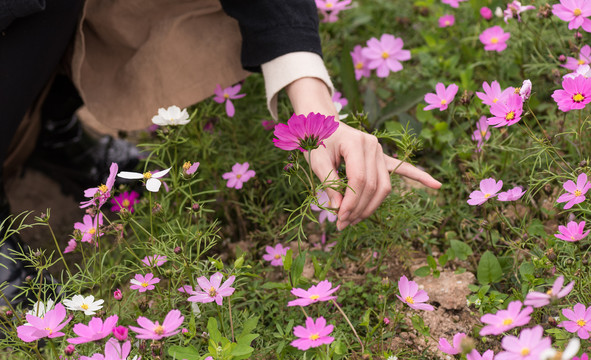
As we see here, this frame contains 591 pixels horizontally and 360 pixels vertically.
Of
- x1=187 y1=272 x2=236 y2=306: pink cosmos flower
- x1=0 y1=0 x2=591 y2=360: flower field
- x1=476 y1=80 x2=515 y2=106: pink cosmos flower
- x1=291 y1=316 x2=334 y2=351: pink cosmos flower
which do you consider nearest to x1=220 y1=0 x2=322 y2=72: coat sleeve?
x1=0 y1=0 x2=591 y2=360: flower field

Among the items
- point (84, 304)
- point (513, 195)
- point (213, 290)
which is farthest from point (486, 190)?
point (84, 304)

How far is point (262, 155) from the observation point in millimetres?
1617

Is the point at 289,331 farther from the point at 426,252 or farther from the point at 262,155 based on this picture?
the point at 262,155

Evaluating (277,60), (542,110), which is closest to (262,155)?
(277,60)

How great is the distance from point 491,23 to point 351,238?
36.7 inches

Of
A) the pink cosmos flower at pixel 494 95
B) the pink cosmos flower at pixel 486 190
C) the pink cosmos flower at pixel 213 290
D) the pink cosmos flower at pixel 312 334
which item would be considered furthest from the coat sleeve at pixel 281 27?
the pink cosmos flower at pixel 312 334

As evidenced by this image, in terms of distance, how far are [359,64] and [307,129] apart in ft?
3.17

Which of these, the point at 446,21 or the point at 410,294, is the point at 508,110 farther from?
the point at 446,21

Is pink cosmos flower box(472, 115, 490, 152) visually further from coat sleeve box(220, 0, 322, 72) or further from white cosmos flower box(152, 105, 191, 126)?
white cosmos flower box(152, 105, 191, 126)

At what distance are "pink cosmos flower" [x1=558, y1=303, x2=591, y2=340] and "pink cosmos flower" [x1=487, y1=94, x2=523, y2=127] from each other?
348 millimetres

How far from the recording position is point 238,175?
1456 mm

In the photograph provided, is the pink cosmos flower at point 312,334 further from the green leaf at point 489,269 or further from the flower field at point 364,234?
the green leaf at point 489,269

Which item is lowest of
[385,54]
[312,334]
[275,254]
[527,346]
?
[275,254]

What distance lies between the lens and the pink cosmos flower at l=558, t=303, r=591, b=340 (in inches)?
37.6
